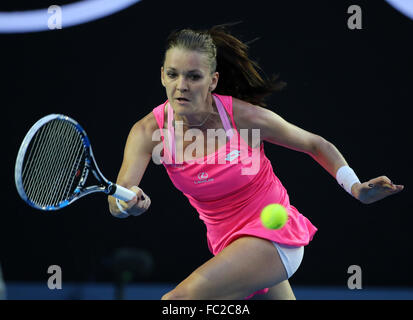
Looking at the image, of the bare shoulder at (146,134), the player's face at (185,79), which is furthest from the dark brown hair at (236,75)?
the bare shoulder at (146,134)

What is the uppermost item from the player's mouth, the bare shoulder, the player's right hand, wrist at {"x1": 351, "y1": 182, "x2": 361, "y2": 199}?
the player's mouth

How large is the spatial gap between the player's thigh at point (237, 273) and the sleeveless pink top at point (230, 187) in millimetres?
69

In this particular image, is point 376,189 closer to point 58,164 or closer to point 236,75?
point 236,75

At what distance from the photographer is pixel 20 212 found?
469 centimetres

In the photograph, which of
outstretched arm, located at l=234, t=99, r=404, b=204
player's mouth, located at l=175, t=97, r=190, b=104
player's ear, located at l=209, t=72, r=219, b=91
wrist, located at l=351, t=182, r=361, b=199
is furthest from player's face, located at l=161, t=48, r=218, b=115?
wrist, located at l=351, t=182, r=361, b=199

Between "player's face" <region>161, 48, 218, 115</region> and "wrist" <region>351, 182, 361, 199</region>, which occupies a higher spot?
"player's face" <region>161, 48, 218, 115</region>

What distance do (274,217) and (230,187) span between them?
28cm

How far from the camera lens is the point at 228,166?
8.80ft

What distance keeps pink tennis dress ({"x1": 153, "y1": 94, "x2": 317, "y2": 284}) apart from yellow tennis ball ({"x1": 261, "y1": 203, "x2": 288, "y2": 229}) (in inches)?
2.9

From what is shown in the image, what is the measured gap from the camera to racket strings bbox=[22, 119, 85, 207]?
259cm

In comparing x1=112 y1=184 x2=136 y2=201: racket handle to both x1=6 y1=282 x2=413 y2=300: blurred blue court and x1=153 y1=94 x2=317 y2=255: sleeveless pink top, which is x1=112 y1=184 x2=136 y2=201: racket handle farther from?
x1=6 y1=282 x2=413 y2=300: blurred blue court

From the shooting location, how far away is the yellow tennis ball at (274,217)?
8.25 feet

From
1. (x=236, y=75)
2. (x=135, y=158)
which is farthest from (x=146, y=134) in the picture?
(x=236, y=75)

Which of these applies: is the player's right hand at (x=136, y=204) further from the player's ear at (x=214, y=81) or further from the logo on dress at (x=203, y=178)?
the player's ear at (x=214, y=81)
